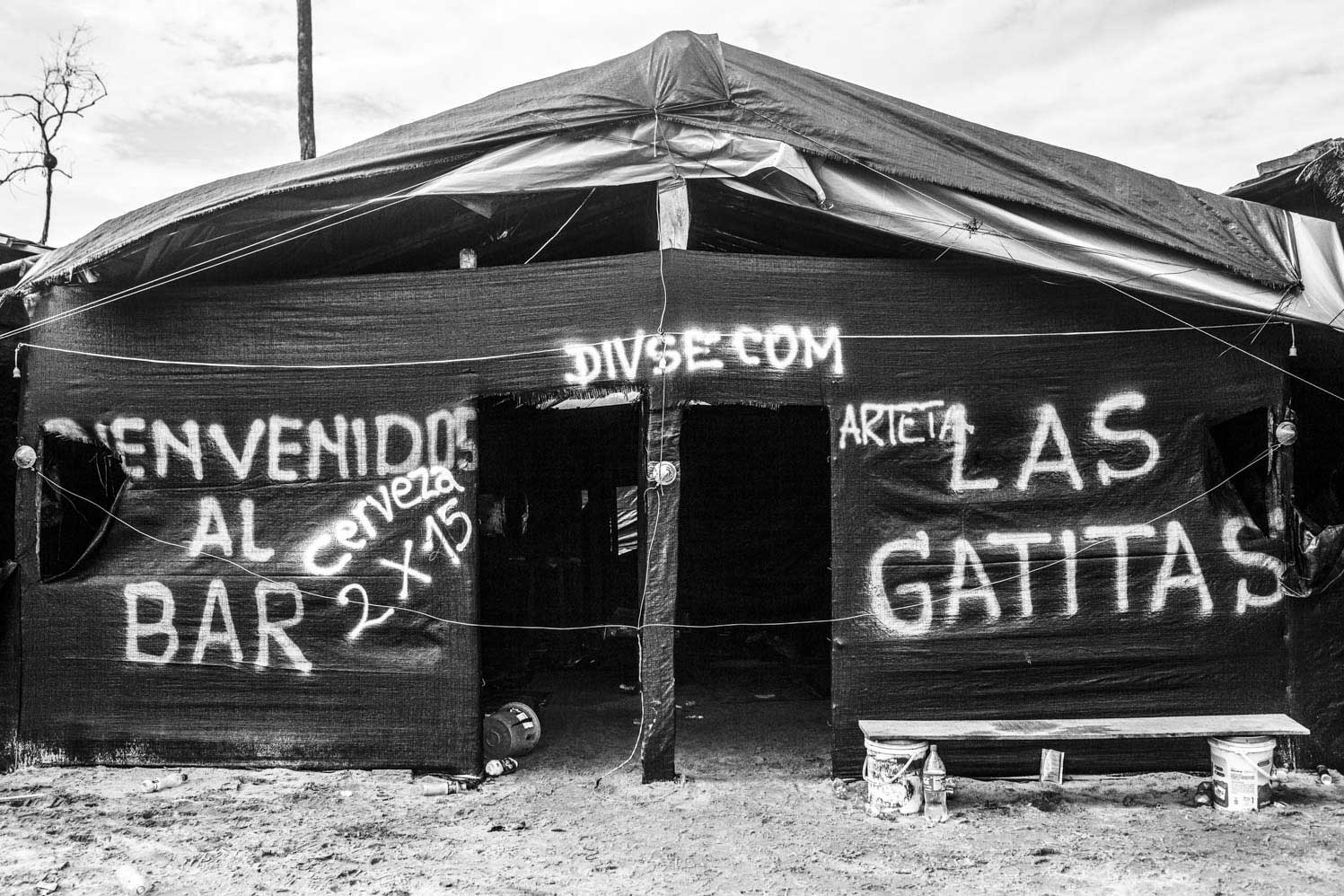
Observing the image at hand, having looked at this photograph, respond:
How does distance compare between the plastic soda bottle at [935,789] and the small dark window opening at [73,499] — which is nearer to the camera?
the plastic soda bottle at [935,789]

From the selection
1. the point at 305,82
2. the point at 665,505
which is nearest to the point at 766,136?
the point at 665,505

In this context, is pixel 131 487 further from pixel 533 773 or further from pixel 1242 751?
pixel 1242 751

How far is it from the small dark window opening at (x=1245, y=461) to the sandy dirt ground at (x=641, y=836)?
1.56 meters

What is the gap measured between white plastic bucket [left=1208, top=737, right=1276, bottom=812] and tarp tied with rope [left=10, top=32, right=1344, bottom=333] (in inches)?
89.9

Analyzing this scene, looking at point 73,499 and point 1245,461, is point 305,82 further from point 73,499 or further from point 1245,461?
point 1245,461

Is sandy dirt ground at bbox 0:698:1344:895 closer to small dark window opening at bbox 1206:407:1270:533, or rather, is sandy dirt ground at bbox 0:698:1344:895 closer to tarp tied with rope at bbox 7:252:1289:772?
tarp tied with rope at bbox 7:252:1289:772

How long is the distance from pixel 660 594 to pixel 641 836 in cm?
129

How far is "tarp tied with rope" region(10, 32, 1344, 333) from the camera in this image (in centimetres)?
518

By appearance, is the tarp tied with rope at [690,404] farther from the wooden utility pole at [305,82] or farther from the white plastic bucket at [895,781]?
the wooden utility pole at [305,82]

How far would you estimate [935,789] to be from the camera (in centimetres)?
483

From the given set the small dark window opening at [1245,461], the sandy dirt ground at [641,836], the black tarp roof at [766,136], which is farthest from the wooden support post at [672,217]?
the small dark window opening at [1245,461]

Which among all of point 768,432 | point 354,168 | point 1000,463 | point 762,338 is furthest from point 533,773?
point 768,432

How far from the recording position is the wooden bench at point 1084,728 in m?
4.93

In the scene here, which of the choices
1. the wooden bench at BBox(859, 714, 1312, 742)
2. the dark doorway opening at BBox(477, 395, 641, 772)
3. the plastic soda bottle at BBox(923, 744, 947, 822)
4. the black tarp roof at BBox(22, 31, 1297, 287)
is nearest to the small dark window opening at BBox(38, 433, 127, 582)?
the black tarp roof at BBox(22, 31, 1297, 287)
